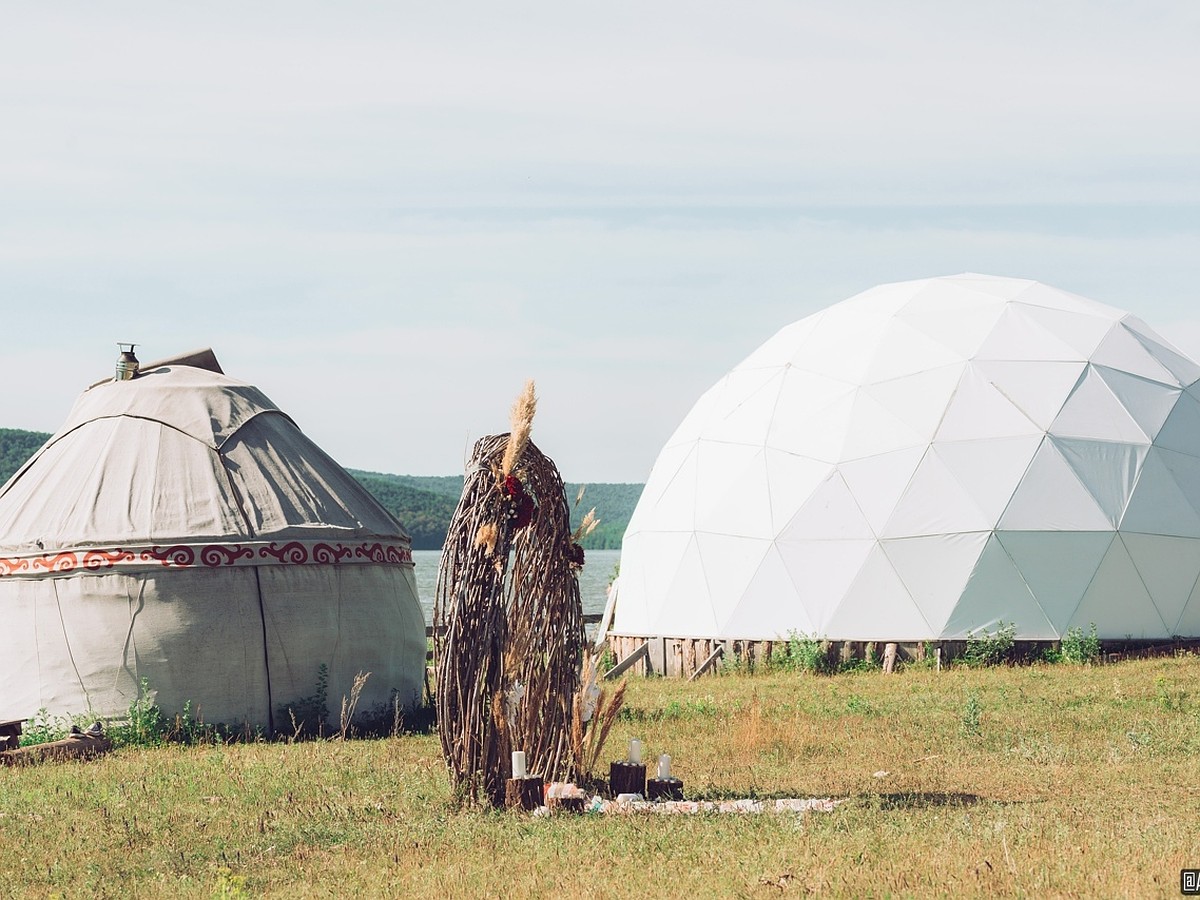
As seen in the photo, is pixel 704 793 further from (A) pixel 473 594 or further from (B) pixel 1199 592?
(B) pixel 1199 592

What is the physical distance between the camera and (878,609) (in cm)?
2145

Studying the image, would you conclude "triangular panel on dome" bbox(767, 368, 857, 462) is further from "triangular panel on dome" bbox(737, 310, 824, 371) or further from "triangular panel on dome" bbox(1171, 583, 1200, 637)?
"triangular panel on dome" bbox(1171, 583, 1200, 637)

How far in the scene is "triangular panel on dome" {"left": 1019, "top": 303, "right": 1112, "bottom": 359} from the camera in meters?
23.3

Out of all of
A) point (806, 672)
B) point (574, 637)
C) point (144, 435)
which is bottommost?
point (806, 672)

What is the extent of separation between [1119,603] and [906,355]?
17.4ft

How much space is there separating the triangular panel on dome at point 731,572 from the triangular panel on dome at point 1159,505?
5.53 metres

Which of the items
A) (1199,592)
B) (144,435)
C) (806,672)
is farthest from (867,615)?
(144,435)

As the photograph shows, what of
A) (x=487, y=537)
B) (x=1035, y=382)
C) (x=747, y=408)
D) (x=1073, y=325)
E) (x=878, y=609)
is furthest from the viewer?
(x=747, y=408)

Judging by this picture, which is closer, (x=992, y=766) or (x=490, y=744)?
(x=490, y=744)

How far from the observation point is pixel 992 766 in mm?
11742

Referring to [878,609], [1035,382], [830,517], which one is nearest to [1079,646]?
[878,609]

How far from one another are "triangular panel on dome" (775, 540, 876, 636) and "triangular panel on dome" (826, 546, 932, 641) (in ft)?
0.37

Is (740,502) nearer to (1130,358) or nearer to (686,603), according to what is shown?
(686,603)

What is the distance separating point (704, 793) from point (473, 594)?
7.82ft
